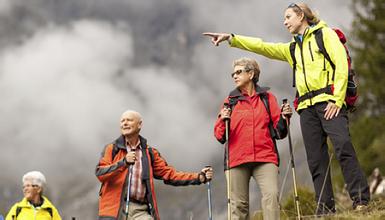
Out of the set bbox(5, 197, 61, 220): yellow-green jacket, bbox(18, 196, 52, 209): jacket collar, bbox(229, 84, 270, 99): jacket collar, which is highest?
bbox(229, 84, 270, 99): jacket collar

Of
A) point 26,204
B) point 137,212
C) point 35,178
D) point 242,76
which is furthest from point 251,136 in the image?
point 26,204

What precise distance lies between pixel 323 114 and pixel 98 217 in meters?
3.11

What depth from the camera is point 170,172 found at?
861 cm

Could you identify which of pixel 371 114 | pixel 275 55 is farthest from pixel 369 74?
pixel 275 55

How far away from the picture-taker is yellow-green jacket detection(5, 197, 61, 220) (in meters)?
9.84

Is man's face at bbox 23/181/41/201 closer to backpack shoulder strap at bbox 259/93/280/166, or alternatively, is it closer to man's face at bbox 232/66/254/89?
man's face at bbox 232/66/254/89

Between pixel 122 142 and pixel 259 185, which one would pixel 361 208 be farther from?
pixel 122 142

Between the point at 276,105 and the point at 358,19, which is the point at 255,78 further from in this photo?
the point at 358,19

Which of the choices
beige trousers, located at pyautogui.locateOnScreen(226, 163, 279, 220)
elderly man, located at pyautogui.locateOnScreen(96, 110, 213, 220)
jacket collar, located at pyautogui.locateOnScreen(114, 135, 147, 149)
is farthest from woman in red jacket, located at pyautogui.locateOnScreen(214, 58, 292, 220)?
jacket collar, located at pyautogui.locateOnScreen(114, 135, 147, 149)

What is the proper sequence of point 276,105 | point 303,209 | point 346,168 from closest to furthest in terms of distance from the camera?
point 346,168
point 276,105
point 303,209

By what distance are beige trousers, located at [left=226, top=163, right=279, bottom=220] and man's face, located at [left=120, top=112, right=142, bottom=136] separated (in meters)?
1.54

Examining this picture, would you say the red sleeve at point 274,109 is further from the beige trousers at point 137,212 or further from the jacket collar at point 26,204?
the jacket collar at point 26,204

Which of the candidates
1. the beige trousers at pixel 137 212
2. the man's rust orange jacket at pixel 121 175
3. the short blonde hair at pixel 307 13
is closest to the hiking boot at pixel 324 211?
the man's rust orange jacket at pixel 121 175

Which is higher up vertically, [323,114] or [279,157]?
[323,114]
